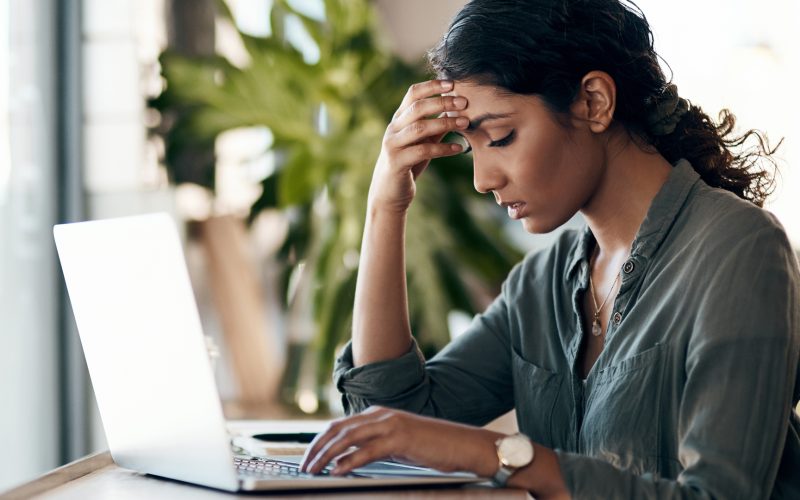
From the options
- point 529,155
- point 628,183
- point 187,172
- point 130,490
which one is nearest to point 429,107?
point 529,155

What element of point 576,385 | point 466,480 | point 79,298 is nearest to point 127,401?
point 79,298

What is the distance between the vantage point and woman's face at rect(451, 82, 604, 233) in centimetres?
113

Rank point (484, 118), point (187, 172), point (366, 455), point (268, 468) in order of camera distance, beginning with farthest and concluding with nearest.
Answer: point (187, 172) < point (484, 118) < point (268, 468) < point (366, 455)

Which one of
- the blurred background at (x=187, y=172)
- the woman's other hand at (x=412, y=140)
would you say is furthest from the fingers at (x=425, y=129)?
the blurred background at (x=187, y=172)

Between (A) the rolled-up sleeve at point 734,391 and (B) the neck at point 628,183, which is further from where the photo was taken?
(B) the neck at point 628,183

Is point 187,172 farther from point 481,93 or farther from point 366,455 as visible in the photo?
point 366,455

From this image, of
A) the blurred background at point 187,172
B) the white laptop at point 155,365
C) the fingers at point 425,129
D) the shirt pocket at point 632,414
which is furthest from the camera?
the blurred background at point 187,172

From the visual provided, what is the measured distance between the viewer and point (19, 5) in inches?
94.6

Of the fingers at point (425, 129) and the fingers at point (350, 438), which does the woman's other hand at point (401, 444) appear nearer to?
the fingers at point (350, 438)

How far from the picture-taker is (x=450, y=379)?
1385 mm

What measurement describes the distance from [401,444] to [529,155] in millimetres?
412

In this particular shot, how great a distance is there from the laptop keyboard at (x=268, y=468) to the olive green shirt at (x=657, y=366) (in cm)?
25

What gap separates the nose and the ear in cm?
12

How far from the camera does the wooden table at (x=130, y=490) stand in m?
0.88
